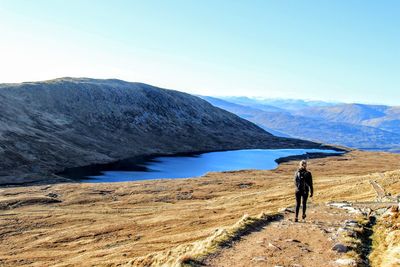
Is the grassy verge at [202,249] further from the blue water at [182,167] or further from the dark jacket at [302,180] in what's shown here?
the blue water at [182,167]

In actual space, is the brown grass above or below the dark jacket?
below

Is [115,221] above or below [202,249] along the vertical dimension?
below

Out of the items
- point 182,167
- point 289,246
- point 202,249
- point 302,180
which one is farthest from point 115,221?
point 182,167

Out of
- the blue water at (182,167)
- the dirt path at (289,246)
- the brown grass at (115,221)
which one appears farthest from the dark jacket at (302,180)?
the blue water at (182,167)

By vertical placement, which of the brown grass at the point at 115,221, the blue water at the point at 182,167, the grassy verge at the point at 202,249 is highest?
the grassy verge at the point at 202,249

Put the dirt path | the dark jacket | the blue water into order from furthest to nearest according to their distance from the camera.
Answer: the blue water
the dark jacket
the dirt path

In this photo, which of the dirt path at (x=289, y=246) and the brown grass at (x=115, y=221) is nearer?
the dirt path at (x=289, y=246)

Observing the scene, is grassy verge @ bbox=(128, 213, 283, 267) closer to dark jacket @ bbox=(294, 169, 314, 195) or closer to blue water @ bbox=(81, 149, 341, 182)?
dark jacket @ bbox=(294, 169, 314, 195)

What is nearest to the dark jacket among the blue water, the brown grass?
the brown grass

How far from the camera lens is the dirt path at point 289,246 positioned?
798 inches

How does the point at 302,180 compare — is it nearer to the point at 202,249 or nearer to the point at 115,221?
the point at 202,249

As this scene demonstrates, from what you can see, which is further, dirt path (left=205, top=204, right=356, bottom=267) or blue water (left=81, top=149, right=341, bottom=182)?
blue water (left=81, top=149, right=341, bottom=182)

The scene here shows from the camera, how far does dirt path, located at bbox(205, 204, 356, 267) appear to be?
20.3 metres

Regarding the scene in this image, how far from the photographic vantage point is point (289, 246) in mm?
22812
